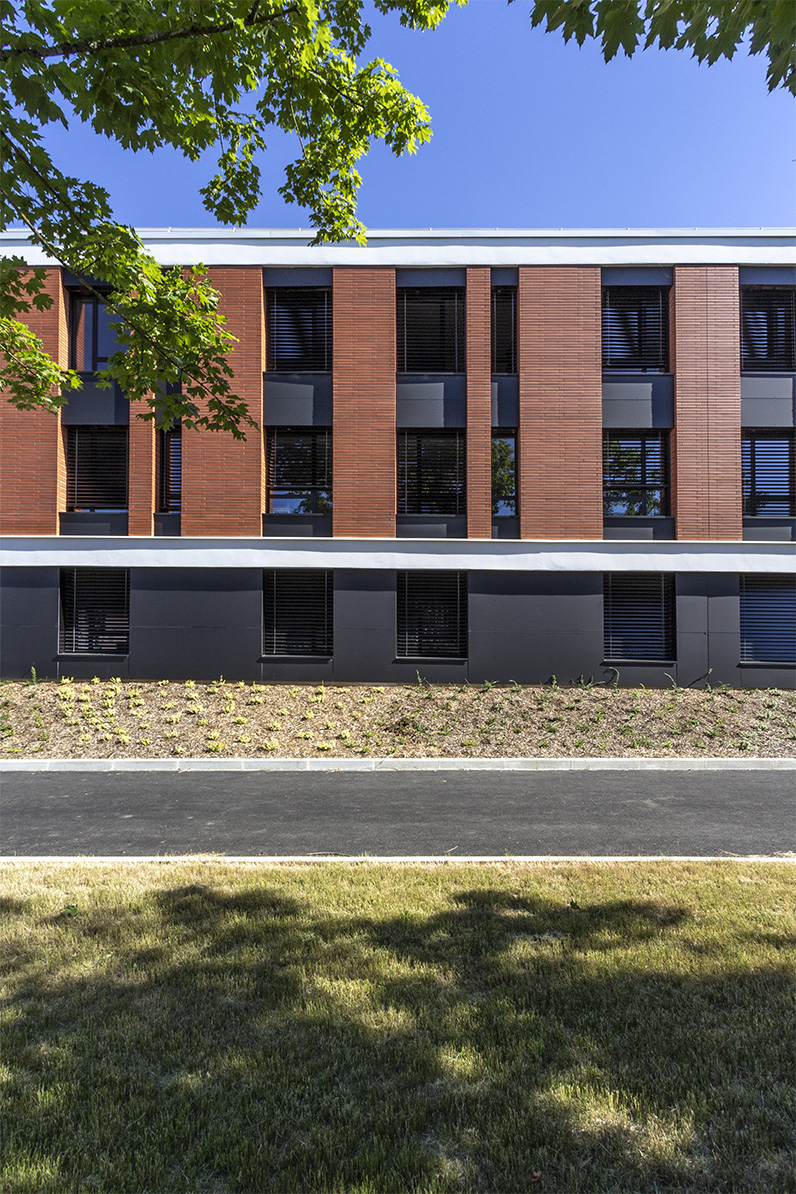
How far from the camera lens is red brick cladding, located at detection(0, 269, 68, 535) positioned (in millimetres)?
15383

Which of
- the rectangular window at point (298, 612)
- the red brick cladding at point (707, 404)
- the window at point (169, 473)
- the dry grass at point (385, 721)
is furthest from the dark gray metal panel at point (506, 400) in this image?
the window at point (169, 473)

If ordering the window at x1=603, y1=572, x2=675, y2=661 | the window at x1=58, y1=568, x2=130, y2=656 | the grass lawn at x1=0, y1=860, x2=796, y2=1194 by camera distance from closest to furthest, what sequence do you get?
1. the grass lawn at x1=0, y1=860, x2=796, y2=1194
2. the window at x1=603, y1=572, x2=675, y2=661
3. the window at x1=58, y1=568, x2=130, y2=656

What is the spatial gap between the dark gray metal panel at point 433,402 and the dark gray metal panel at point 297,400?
196 centimetres

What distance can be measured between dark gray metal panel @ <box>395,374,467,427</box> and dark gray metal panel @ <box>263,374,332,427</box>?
196cm

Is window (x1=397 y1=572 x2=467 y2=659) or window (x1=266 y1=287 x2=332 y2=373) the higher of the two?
window (x1=266 y1=287 x2=332 y2=373)

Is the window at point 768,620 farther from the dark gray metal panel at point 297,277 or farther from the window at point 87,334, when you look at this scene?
the window at point 87,334

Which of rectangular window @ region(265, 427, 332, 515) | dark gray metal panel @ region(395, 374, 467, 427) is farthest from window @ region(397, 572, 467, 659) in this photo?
dark gray metal panel @ region(395, 374, 467, 427)

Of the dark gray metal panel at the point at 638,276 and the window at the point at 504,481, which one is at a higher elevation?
the dark gray metal panel at the point at 638,276

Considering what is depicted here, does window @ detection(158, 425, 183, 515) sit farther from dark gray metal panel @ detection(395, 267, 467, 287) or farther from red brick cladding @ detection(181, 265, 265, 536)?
dark gray metal panel @ detection(395, 267, 467, 287)

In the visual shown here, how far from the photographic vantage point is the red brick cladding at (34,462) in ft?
50.5

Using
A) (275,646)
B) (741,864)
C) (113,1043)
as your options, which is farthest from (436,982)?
(275,646)

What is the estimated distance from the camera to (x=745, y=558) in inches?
587

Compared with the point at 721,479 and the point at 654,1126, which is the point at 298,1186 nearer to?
the point at 654,1126

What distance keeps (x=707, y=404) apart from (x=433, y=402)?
7.19 meters
